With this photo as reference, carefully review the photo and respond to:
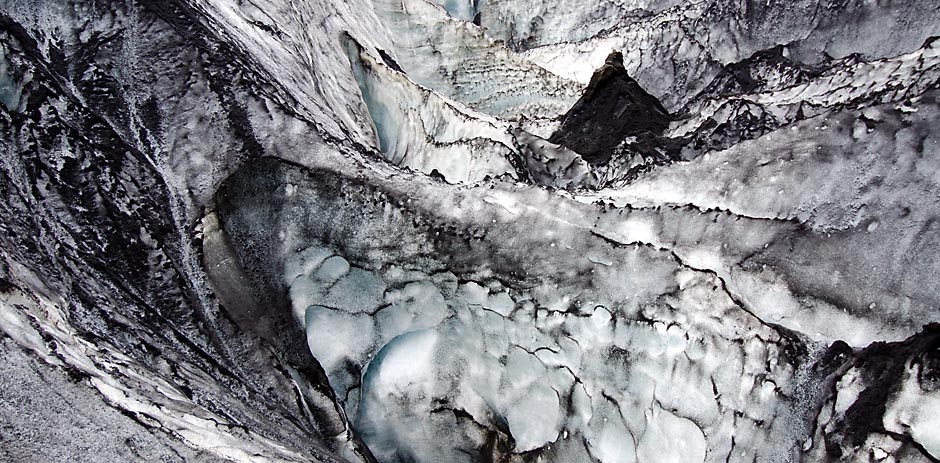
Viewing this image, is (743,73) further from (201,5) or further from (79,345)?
(79,345)

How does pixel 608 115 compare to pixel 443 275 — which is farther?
pixel 608 115

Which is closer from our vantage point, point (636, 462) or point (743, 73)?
point (636, 462)

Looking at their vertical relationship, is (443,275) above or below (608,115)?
below

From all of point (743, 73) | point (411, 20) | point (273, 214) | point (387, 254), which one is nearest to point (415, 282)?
point (387, 254)

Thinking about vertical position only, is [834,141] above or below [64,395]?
above

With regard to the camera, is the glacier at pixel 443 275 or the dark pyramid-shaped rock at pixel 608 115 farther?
the dark pyramid-shaped rock at pixel 608 115
